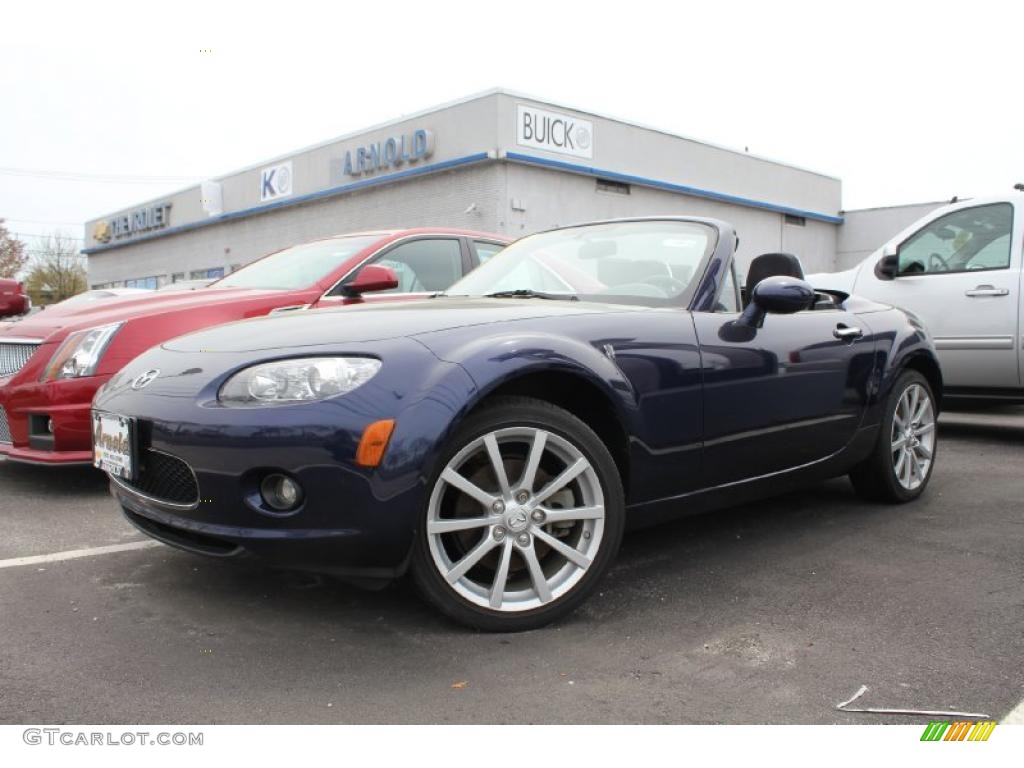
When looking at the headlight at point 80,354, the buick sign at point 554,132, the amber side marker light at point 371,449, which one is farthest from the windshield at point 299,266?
the buick sign at point 554,132

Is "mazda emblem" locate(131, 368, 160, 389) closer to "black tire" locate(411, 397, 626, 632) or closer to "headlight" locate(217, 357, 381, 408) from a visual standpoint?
"headlight" locate(217, 357, 381, 408)

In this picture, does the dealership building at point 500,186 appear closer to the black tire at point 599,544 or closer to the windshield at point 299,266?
the windshield at point 299,266

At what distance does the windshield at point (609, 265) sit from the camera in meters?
3.19

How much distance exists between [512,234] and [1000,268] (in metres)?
11.6

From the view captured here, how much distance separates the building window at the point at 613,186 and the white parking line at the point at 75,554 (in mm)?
16112

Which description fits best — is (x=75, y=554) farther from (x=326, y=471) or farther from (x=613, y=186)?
(x=613, y=186)

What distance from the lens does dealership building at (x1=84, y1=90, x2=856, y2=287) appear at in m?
16.7

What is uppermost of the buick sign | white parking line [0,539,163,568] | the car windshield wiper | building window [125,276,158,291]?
the buick sign

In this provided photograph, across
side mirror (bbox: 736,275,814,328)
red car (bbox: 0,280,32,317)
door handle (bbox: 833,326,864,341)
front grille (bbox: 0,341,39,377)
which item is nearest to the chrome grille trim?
front grille (bbox: 0,341,39,377)

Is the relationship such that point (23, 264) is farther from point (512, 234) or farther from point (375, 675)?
point (375, 675)

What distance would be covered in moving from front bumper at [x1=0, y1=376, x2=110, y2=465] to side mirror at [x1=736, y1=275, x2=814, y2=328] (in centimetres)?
304

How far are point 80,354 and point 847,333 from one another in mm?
3610

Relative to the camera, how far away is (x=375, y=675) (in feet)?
7.07
